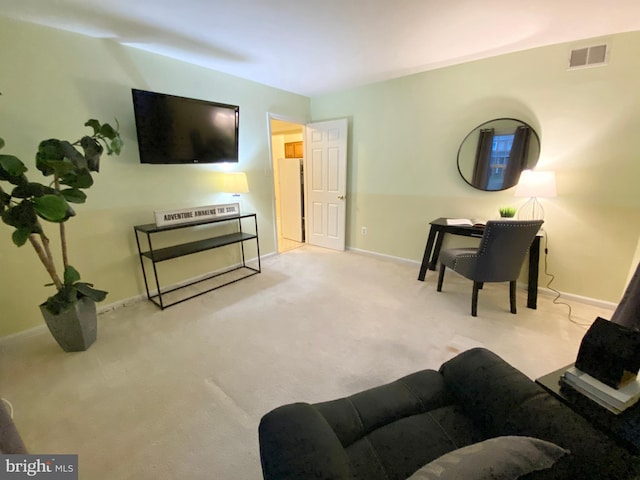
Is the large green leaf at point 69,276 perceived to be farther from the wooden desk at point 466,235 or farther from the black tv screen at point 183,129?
the wooden desk at point 466,235

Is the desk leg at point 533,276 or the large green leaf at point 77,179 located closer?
the large green leaf at point 77,179

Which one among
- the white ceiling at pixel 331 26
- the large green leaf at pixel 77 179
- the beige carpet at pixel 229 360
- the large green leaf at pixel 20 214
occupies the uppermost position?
the white ceiling at pixel 331 26

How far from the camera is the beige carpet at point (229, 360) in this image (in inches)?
52.9

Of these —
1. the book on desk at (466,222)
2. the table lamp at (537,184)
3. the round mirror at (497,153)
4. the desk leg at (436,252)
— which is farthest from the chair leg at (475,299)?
the round mirror at (497,153)

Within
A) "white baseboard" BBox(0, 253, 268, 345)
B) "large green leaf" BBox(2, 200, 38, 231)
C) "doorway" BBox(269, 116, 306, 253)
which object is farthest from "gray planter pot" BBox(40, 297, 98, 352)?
"doorway" BBox(269, 116, 306, 253)

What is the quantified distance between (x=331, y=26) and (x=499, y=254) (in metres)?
2.32

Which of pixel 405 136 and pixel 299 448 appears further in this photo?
pixel 405 136

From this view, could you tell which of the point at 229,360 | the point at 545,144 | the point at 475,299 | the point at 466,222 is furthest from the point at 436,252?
the point at 229,360

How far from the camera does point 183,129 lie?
264cm

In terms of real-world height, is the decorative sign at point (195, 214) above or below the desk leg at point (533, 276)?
above

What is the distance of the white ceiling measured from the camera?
1.80m

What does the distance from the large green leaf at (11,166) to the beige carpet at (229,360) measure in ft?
4.35

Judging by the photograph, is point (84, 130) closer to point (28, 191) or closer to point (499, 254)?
point (28, 191)

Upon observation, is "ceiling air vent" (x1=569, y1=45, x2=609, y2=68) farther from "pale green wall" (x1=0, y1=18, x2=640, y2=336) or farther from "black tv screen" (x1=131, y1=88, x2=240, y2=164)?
"black tv screen" (x1=131, y1=88, x2=240, y2=164)
